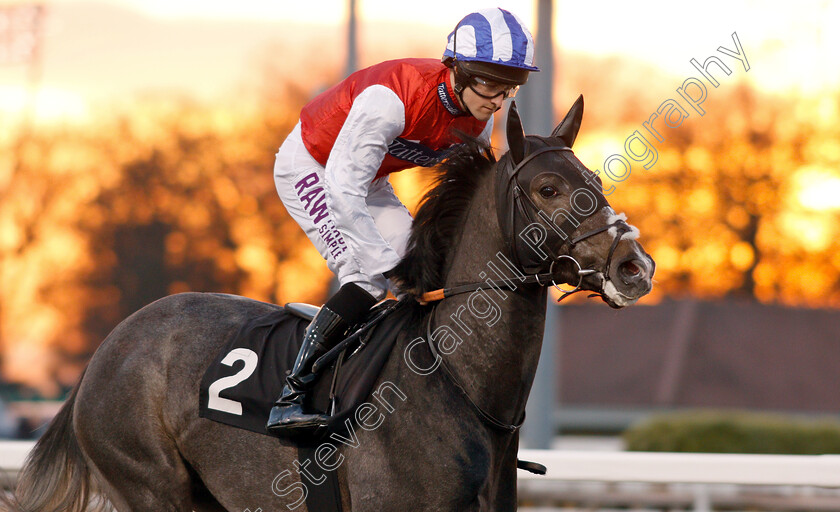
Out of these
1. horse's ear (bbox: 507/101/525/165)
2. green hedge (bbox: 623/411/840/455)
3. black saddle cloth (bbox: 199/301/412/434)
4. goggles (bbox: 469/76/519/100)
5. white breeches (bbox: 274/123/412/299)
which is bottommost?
green hedge (bbox: 623/411/840/455)

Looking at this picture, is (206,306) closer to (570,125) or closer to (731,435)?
(570,125)

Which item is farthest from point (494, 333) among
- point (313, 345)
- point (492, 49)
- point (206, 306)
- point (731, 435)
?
point (731, 435)

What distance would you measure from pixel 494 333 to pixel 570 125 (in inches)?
29.7

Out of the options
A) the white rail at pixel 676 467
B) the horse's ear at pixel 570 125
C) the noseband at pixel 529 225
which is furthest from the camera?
the white rail at pixel 676 467

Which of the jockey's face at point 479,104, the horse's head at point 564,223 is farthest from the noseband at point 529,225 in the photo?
the jockey's face at point 479,104

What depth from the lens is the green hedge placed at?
1005cm

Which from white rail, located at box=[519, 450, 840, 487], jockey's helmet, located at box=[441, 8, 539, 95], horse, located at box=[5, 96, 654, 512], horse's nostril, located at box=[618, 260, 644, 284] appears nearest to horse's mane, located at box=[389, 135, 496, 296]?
horse, located at box=[5, 96, 654, 512]

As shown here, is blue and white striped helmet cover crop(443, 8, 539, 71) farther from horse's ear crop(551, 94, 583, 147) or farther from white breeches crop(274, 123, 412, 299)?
white breeches crop(274, 123, 412, 299)

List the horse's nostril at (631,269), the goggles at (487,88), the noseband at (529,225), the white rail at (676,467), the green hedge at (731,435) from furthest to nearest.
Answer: the green hedge at (731,435) → the white rail at (676,467) → the goggles at (487,88) → the noseband at (529,225) → the horse's nostril at (631,269)

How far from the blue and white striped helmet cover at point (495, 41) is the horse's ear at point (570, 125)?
22 cm

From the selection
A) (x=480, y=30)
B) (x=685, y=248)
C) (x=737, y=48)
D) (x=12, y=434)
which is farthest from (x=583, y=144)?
(x=480, y=30)

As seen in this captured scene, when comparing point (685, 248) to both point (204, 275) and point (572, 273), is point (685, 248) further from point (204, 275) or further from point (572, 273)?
point (572, 273)

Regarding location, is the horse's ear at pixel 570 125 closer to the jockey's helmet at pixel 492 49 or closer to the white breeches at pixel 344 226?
the jockey's helmet at pixel 492 49

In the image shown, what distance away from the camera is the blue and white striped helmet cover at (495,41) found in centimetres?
323
